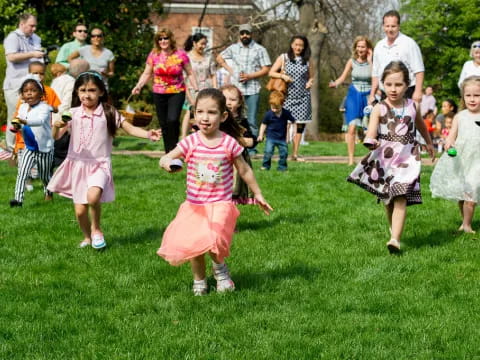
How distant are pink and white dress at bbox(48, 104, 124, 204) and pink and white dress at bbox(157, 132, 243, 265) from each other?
1.78m

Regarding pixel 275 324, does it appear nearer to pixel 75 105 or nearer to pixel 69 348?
pixel 69 348

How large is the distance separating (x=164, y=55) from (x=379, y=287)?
25.7 ft

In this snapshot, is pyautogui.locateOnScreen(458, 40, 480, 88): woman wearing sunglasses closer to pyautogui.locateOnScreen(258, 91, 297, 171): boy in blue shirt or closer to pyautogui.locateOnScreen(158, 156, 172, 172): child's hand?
A: pyautogui.locateOnScreen(258, 91, 297, 171): boy in blue shirt

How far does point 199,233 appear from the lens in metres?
5.96

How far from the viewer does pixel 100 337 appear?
16.7 ft

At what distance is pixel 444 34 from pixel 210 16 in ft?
46.8

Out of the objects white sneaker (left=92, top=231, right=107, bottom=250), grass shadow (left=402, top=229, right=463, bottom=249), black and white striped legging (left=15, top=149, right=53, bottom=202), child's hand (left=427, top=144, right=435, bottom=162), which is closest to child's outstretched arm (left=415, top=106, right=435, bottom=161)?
child's hand (left=427, top=144, right=435, bottom=162)

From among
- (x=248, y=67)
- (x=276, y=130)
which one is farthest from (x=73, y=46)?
(x=276, y=130)

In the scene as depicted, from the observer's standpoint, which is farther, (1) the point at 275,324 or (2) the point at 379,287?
(2) the point at 379,287

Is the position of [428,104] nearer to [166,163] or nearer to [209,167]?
[209,167]

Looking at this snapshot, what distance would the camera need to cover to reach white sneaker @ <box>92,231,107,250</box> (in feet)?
24.7

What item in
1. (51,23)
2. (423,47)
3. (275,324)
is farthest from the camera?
(423,47)

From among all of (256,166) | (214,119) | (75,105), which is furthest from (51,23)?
(214,119)

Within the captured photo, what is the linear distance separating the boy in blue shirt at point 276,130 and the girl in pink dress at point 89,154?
5836 millimetres
